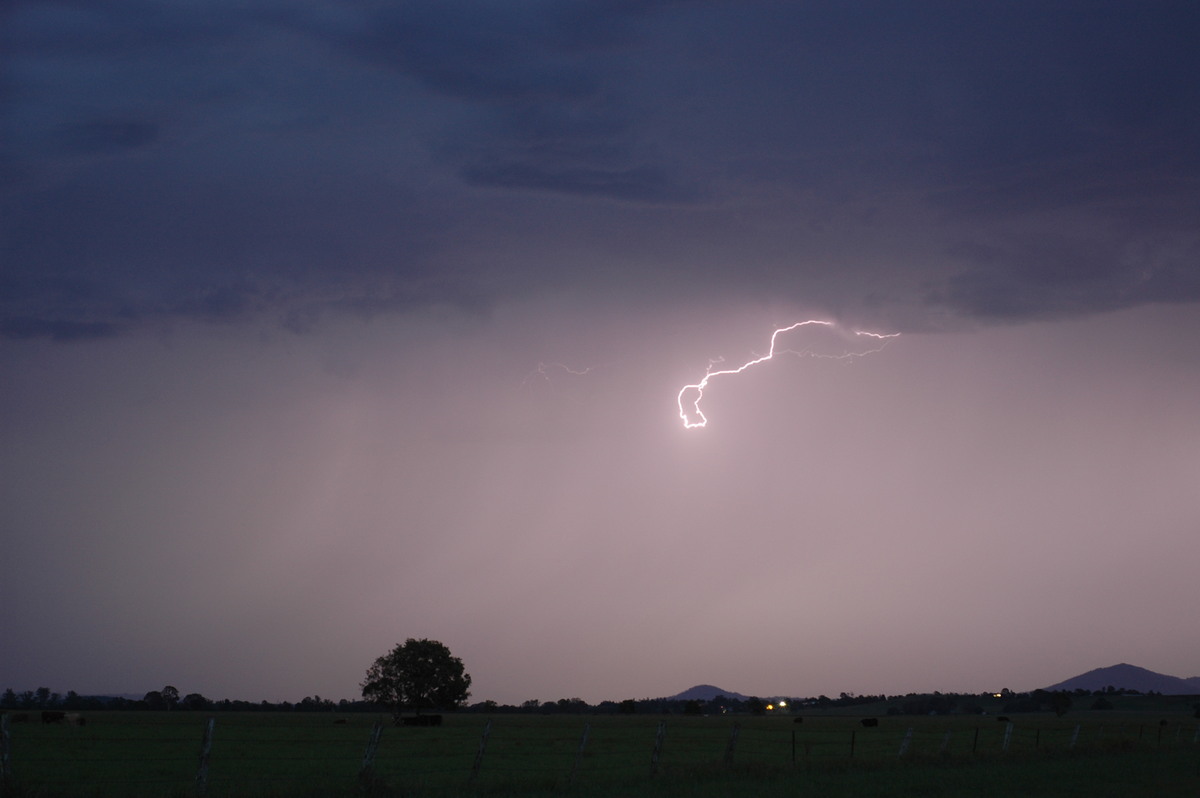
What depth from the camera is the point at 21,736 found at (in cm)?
4150

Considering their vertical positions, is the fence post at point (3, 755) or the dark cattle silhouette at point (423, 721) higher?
the dark cattle silhouette at point (423, 721)

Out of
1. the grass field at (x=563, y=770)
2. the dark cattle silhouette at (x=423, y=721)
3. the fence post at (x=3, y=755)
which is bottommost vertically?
the grass field at (x=563, y=770)

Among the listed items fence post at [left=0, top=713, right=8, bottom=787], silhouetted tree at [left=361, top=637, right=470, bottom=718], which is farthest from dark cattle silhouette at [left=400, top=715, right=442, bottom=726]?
fence post at [left=0, top=713, right=8, bottom=787]

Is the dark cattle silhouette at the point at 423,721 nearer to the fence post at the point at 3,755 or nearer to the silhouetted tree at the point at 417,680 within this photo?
the silhouetted tree at the point at 417,680

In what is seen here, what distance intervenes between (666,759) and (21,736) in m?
28.0

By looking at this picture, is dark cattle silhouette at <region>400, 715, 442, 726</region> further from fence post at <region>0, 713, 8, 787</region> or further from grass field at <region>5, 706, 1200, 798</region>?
fence post at <region>0, 713, 8, 787</region>

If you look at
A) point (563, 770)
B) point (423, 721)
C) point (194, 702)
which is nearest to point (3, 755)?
point (563, 770)

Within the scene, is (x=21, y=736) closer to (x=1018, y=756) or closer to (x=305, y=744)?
(x=305, y=744)

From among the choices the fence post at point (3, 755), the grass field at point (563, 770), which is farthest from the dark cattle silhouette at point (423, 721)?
the fence post at point (3, 755)

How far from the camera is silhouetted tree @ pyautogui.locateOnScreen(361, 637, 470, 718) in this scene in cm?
8662

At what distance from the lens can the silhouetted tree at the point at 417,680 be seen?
86.6m

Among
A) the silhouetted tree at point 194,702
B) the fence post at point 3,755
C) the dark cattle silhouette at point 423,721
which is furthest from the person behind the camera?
the silhouetted tree at point 194,702

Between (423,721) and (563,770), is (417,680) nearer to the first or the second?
(423,721)

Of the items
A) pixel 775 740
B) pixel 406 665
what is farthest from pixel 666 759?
pixel 406 665
